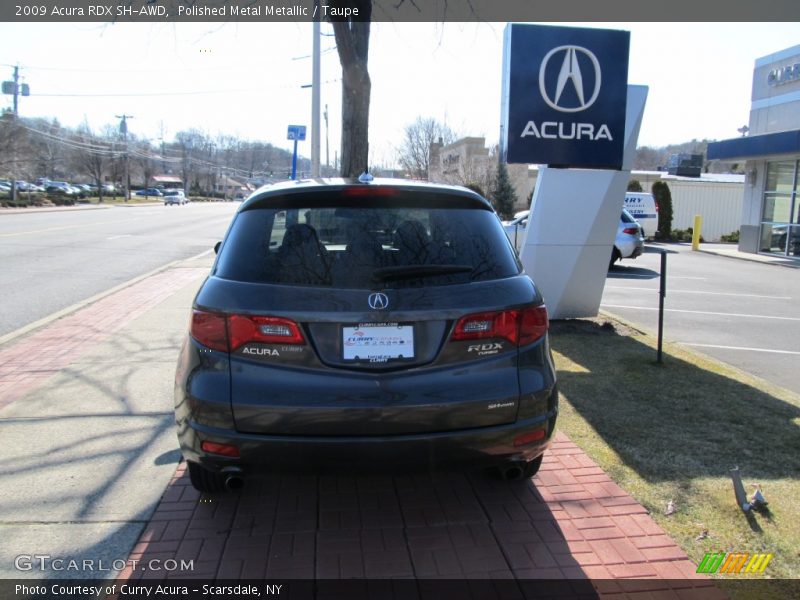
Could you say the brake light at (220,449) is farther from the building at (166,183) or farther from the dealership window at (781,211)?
the building at (166,183)

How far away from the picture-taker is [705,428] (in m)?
4.74

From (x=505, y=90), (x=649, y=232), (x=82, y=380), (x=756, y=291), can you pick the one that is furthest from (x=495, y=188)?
(x=82, y=380)

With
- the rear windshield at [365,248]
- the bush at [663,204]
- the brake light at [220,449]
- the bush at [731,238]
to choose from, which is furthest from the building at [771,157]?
the brake light at [220,449]

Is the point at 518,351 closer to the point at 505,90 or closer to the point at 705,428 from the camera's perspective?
the point at 705,428

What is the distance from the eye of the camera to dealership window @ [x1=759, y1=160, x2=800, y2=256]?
21.4 meters

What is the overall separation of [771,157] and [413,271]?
2346 centimetres

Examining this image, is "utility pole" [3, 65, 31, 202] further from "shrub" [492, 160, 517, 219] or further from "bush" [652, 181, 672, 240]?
"bush" [652, 181, 672, 240]

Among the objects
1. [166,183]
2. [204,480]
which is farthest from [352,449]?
A: [166,183]

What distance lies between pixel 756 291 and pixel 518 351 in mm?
11990

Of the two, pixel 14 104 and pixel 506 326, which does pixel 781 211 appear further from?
pixel 14 104

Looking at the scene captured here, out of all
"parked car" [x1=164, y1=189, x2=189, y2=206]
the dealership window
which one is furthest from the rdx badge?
"parked car" [x1=164, y1=189, x2=189, y2=206]

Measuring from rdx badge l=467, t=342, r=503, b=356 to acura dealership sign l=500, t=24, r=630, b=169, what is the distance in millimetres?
4889

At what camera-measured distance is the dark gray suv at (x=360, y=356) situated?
9.39 ft

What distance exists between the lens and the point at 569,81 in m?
7.49
